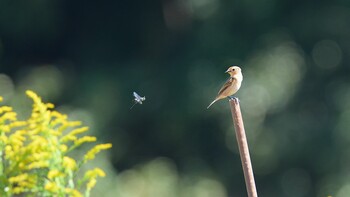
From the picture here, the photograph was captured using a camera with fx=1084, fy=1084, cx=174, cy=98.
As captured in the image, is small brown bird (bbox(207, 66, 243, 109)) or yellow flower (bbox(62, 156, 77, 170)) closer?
yellow flower (bbox(62, 156, 77, 170))

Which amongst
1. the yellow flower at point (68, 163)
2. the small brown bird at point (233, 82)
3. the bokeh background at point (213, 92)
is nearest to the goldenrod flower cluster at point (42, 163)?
the yellow flower at point (68, 163)

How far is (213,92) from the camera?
35.5 feet

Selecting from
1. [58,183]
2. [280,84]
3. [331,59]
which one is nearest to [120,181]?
[280,84]

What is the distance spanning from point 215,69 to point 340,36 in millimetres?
1424

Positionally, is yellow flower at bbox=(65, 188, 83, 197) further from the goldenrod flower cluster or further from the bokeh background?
the bokeh background

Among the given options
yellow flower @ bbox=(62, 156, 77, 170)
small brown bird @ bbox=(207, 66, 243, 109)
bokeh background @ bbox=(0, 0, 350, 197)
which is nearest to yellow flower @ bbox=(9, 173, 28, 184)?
yellow flower @ bbox=(62, 156, 77, 170)

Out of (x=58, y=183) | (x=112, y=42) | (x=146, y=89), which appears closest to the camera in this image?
(x=58, y=183)

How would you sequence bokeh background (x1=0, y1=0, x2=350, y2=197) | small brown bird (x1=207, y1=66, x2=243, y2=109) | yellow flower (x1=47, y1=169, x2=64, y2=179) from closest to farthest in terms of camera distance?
1. yellow flower (x1=47, y1=169, x2=64, y2=179)
2. small brown bird (x1=207, y1=66, x2=243, y2=109)
3. bokeh background (x1=0, y1=0, x2=350, y2=197)

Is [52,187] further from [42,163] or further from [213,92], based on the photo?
[213,92]

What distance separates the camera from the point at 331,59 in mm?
11602

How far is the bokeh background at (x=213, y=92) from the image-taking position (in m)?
11.1

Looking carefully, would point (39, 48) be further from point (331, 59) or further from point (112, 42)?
point (331, 59)

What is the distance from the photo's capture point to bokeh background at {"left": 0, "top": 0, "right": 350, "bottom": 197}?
36.6 feet

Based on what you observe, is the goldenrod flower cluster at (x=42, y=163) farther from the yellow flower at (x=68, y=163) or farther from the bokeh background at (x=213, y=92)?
the bokeh background at (x=213, y=92)
